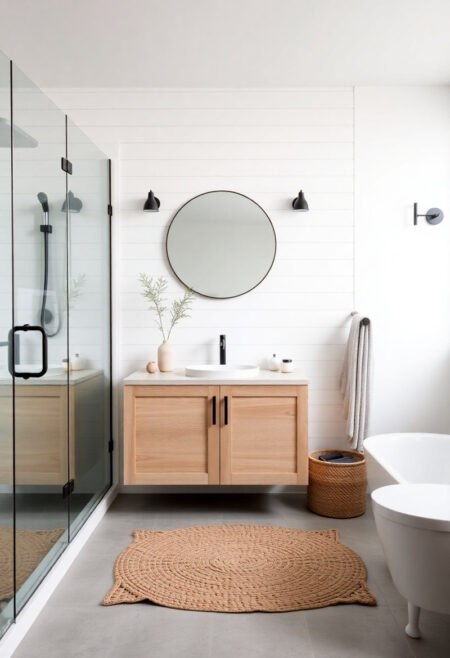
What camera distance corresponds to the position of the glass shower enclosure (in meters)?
1.98

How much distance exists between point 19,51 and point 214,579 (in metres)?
2.93

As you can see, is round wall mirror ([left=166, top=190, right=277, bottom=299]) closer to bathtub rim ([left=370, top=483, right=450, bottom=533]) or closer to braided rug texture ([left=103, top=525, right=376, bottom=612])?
braided rug texture ([left=103, top=525, right=376, bottom=612])

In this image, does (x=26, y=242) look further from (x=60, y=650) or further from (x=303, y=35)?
(x=303, y=35)

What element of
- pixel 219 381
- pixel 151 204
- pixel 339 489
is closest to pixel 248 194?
pixel 151 204

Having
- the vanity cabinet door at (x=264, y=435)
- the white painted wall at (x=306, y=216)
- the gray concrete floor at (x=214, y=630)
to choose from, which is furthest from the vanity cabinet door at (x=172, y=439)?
the gray concrete floor at (x=214, y=630)

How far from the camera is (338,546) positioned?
2941 mm

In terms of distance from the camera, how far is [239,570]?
267cm

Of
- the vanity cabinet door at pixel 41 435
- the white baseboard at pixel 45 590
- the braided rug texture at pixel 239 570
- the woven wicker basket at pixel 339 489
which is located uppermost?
the vanity cabinet door at pixel 41 435

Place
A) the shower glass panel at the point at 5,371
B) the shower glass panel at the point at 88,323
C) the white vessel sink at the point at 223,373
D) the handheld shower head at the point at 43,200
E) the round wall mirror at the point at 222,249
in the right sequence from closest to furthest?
the shower glass panel at the point at 5,371
the handheld shower head at the point at 43,200
the shower glass panel at the point at 88,323
the white vessel sink at the point at 223,373
the round wall mirror at the point at 222,249

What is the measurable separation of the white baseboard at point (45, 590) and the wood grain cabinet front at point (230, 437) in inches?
14.2

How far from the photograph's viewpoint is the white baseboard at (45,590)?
200cm

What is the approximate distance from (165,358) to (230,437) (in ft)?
2.20

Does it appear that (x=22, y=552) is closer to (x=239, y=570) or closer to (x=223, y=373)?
(x=239, y=570)

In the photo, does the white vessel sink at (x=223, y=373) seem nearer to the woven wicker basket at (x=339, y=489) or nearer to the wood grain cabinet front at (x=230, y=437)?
the wood grain cabinet front at (x=230, y=437)
